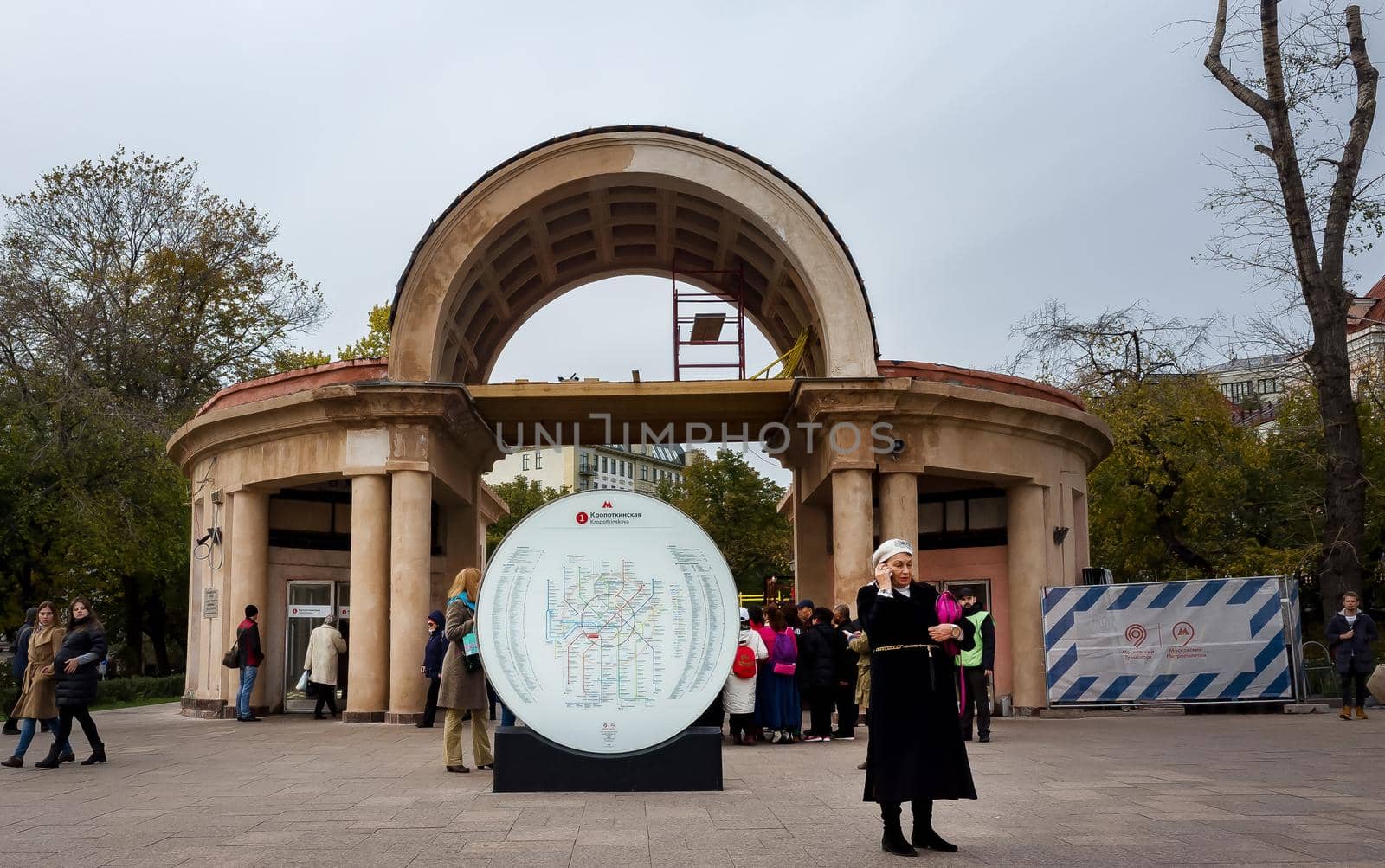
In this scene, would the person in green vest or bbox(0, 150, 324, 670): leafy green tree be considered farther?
bbox(0, 150, 324, 670): leafy green tree

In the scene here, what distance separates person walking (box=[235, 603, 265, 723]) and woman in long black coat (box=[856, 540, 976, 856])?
594 inches

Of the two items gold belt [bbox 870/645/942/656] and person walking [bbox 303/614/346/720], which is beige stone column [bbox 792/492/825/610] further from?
gold belt [bbox 870/645/942/656]

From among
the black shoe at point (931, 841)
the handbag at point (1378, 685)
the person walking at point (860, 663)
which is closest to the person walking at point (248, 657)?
the person walking at point (860, 663)

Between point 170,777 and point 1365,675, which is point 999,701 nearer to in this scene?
point 1365,675

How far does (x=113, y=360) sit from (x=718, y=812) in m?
30.8

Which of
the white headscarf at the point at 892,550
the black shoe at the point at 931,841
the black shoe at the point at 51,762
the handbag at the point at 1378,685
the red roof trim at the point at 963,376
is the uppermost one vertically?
the red roof trim at the point at 963,376

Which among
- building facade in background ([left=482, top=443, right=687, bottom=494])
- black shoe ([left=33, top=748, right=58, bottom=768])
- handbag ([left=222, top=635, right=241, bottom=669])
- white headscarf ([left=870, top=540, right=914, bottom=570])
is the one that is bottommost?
black shoe ([left=33, top=748, right=58, bottom=768])

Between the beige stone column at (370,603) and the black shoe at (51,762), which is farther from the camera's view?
the beige stone column at (370,603)

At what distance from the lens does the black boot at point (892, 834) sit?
7.38m

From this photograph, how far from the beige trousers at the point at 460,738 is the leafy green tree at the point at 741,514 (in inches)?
1699

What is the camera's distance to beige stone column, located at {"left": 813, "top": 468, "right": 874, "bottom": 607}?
19.2 metres

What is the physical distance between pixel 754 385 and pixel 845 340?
5.16 ft

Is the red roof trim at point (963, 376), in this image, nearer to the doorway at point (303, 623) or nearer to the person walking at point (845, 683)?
the person walking at point (845, 683)

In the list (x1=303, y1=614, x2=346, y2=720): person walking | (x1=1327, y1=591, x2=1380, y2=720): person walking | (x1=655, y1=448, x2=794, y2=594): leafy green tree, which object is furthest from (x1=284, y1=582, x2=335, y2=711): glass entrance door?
(x1=655, y1=448, x2=794, y2=594): leafy green tree
